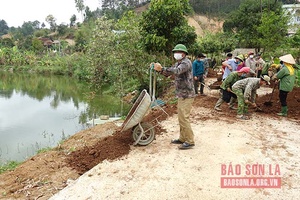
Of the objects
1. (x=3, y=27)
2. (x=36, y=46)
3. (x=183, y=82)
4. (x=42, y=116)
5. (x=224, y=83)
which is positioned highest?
(x=3, y=27)

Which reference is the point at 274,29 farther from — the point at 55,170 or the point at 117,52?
the point at 55,170

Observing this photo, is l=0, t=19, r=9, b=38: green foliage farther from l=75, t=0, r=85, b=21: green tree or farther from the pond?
the pond

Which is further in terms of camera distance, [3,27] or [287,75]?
[3,27]

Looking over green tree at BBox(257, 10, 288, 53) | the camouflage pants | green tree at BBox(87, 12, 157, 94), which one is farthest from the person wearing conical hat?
green tree at BBox(257, 10, 288, 53)

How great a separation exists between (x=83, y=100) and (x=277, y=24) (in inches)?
480

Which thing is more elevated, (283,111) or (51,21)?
(51,21)

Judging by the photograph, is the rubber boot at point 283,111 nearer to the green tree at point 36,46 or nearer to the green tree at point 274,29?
the green tree at point 274,29

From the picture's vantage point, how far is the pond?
344 inches

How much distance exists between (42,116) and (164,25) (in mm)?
7821

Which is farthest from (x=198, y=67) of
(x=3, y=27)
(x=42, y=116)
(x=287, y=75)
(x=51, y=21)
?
(x=3, y=27)

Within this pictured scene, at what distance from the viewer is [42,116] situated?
13000 millimetres

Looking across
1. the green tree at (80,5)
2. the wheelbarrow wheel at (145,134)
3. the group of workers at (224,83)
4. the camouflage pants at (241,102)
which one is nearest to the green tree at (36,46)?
the green tree at (80,5)

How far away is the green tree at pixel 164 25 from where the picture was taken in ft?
31.9

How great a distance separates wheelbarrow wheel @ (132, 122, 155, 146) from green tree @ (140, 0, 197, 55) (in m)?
5.68
